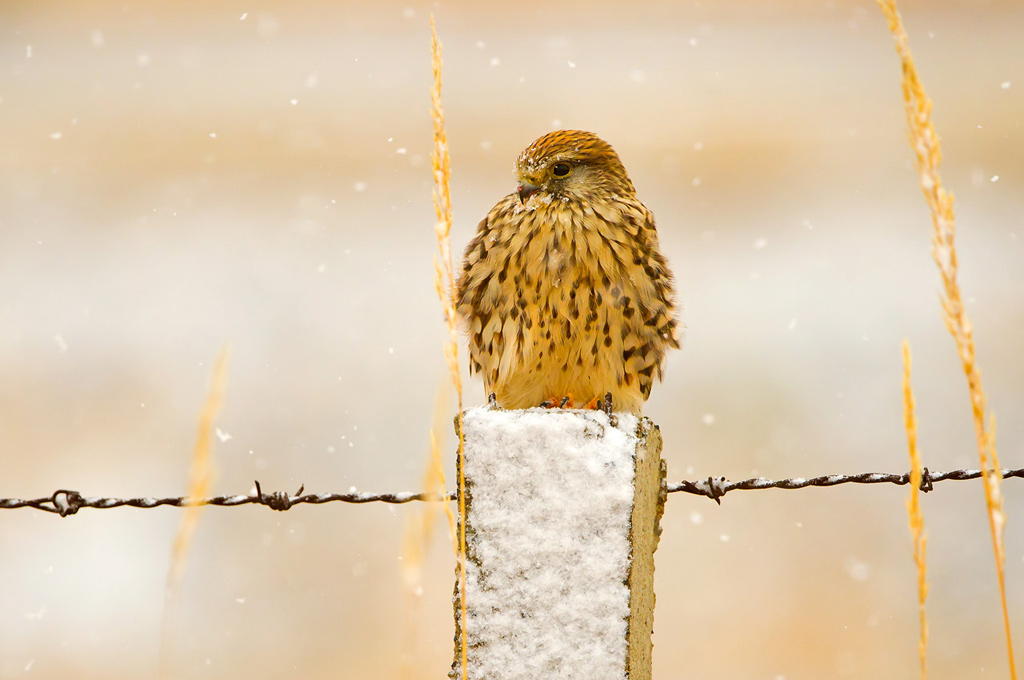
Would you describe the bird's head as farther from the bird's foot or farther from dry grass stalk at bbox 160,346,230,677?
dry grass stalk at bbox 160,346,230,677

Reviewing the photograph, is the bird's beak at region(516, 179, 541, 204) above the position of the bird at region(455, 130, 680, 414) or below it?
above

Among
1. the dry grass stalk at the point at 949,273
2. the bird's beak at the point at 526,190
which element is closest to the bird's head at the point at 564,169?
the bird's beak at the point at 526,190

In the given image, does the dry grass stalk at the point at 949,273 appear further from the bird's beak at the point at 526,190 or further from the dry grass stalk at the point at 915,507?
the bird's beak at the point at 526,190

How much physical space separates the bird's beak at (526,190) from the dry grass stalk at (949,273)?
4.07 feet

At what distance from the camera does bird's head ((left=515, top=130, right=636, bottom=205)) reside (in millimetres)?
2459

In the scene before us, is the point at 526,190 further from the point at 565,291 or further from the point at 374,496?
the point at 374,496

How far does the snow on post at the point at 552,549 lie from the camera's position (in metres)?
1.54

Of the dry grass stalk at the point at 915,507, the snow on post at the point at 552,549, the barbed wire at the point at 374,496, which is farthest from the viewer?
the barbed wire at the point at 374,496

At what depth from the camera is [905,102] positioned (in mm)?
1281

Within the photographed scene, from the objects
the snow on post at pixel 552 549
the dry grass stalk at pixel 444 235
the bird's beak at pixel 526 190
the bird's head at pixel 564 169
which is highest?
the bird's head at pixel 564 169

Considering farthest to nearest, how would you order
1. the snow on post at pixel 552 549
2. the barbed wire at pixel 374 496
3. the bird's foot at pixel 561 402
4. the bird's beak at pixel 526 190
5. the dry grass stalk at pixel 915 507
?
the bird's beak at pixel 526 190 → the bird's foot at pixel 561 402 → the barbed wire at pixel 374 496 → the snow on post at pixel 552 549 → the dry grass stalk at pixel 915 507

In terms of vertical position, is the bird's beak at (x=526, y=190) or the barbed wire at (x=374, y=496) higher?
the bird's beak at (x=526, y=190)

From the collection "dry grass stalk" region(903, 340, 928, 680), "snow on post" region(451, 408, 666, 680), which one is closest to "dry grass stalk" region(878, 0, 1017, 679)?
"dry grass stalk" region(903, 340, 928, 680)

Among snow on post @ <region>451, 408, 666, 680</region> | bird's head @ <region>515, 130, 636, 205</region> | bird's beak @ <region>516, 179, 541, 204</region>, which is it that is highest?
bird's head @ <region>515, 130, 636, 205</region>
